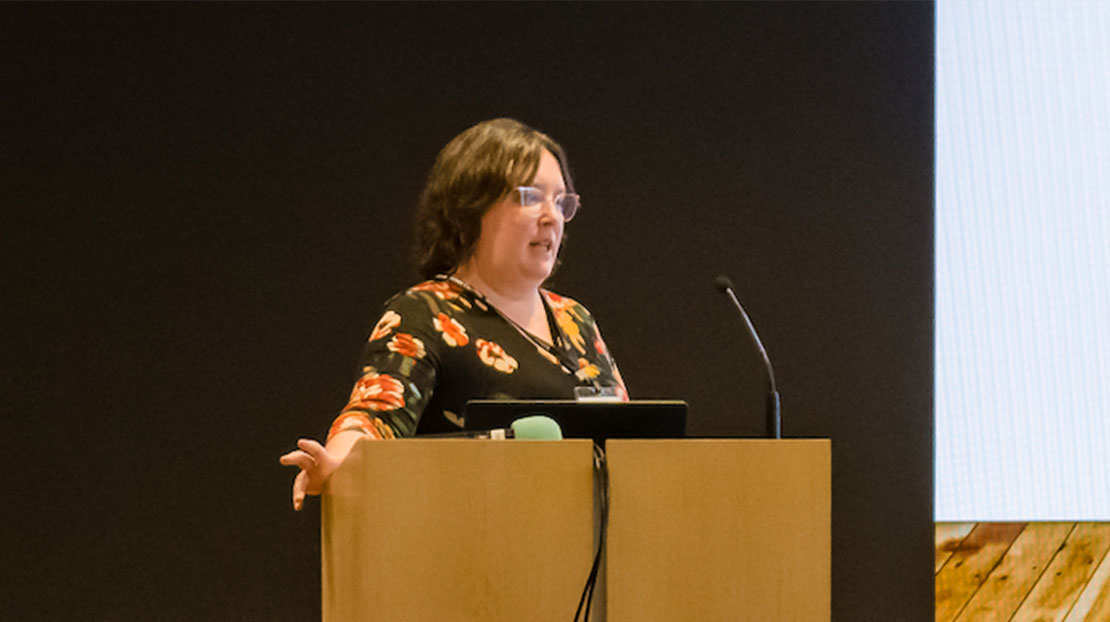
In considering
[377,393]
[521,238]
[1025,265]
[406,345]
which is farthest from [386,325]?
[1025,265]

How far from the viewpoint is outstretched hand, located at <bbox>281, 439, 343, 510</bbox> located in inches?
52.0

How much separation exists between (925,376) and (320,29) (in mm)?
2198

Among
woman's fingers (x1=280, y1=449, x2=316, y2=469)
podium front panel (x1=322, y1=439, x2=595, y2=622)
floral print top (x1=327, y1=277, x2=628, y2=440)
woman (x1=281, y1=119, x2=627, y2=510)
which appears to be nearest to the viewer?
podium front panel (x1=322, y1=439, x2=595, y2=622)

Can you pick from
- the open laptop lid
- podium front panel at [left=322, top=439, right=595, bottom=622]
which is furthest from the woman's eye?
podium front panel at [left=322, top=439, right=595, bottom=622]

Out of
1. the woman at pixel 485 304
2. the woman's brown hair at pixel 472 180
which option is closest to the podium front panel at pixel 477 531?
the woman at pixel 485 304

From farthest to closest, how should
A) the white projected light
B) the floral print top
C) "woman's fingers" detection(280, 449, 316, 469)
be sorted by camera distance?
the white projected light
the floral print top
"woman's fingers" detection(280, 449, 316, 469)

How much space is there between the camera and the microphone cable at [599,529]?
1146 mm

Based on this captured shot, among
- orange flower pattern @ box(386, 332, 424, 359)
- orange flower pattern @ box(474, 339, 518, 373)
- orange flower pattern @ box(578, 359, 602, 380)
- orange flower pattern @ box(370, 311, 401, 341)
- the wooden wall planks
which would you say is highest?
orange flower pattern @ box(370, 311, 401, 341)

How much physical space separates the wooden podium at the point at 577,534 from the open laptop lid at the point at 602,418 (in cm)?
21

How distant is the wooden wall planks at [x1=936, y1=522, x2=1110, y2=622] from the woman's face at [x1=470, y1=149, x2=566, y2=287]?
201 cm

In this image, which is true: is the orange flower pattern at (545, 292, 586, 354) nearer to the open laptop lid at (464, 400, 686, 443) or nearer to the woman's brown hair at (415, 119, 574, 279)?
the woman's brown hair at (415, 119, 574, 279)

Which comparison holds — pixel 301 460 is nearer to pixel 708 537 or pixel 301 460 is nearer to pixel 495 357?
pixel 708 537

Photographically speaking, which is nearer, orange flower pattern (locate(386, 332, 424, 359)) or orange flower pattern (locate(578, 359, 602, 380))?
orange flower pattern (locate(386, 332, 424, 359))

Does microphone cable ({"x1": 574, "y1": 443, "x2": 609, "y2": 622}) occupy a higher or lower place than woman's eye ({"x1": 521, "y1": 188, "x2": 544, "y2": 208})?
lower
